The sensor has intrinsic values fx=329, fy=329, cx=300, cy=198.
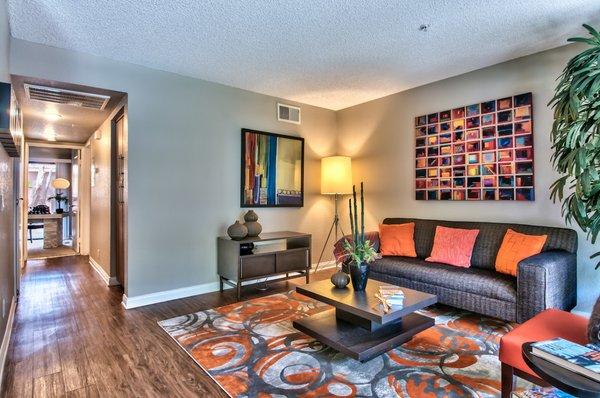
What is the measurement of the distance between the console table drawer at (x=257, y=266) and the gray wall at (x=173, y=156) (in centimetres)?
58

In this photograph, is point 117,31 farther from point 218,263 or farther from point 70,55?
point 218,263

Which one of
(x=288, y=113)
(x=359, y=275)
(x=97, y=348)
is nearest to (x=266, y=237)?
(x=359, y=275)

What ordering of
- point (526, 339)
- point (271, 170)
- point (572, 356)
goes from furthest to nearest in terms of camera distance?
point (271, 170) → point (526, 339) → point (572, 356)

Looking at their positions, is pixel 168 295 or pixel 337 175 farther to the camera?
pixel 337 175

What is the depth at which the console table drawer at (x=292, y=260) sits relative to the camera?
4148 mm

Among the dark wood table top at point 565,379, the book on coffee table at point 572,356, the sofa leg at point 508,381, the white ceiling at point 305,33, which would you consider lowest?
the sofa leg at point 508,381

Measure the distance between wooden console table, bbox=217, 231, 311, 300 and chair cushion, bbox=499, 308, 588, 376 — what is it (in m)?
2.66

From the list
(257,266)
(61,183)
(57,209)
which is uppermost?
(61,183)

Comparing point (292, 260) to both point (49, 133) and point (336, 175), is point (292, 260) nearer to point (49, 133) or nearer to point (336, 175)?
point (336, 175)

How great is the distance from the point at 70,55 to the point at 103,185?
88.6 inches

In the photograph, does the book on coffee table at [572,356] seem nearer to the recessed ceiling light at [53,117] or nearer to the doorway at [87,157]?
the doorway at [87,157]

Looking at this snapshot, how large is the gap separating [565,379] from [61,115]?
5950 millimetres

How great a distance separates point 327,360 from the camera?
233cm

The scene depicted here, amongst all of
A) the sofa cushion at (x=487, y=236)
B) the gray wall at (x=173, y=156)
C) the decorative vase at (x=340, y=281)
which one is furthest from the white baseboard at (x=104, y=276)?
the sofa cushion at (x=487, y=236)
